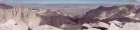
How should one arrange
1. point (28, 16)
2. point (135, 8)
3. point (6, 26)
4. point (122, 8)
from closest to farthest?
point (6, 26) < point (28, 16) < point (135, 8) < point (122, 8)

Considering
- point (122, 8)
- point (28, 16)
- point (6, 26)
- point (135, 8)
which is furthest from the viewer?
point (122, 8)

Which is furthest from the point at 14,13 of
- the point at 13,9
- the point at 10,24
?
the point at 10,24

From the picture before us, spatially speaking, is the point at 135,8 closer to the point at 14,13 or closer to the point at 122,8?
the point at 122,8

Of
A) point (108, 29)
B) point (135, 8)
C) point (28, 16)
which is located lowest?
point (108, 29)

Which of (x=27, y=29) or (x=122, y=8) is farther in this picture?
(x=122, y=8)

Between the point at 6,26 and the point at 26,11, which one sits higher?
the point at 26,11

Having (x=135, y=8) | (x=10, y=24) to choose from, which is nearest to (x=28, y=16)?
(x=135, y=8)

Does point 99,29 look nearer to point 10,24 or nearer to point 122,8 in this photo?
point 10,24
